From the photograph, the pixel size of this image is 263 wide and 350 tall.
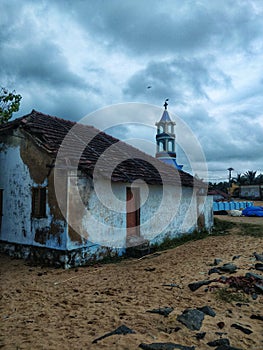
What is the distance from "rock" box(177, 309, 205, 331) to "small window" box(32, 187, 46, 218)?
5.46m

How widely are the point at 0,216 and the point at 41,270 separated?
3.07 meters

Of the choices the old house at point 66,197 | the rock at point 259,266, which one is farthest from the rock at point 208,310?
the old house at point 66,197

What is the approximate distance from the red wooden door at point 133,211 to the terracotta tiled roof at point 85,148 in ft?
2.30

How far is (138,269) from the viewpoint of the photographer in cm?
766

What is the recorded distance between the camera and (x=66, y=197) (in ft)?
25.6

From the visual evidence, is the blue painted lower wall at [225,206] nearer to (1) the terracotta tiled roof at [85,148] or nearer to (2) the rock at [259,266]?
(1) the terracotta tiled roof at [85,148]

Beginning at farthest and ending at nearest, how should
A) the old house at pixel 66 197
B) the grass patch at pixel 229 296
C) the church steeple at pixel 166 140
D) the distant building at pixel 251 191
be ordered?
1. the distant building at pixel 251 191
2. the church steeple at pixel 166 140
3. the old house at pixel 66 197
4. the grass patch at pixel 229 296

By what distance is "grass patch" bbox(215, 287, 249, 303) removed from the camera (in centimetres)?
508

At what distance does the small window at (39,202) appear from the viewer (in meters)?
Answer: 8.33

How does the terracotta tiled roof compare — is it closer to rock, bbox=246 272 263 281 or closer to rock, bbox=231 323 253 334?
rock, bbox=246 272 263 281

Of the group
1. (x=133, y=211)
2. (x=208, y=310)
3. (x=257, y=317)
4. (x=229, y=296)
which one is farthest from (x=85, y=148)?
(x=257, y=317)

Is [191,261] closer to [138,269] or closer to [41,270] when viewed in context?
[138,269]

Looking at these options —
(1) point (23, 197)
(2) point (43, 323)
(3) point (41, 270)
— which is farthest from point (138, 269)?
(1) point (23, 197)

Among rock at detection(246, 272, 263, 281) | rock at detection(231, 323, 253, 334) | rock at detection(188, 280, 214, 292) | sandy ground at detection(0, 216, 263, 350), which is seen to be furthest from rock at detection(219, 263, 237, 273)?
rock at detection(231, 323, 253, 334)
